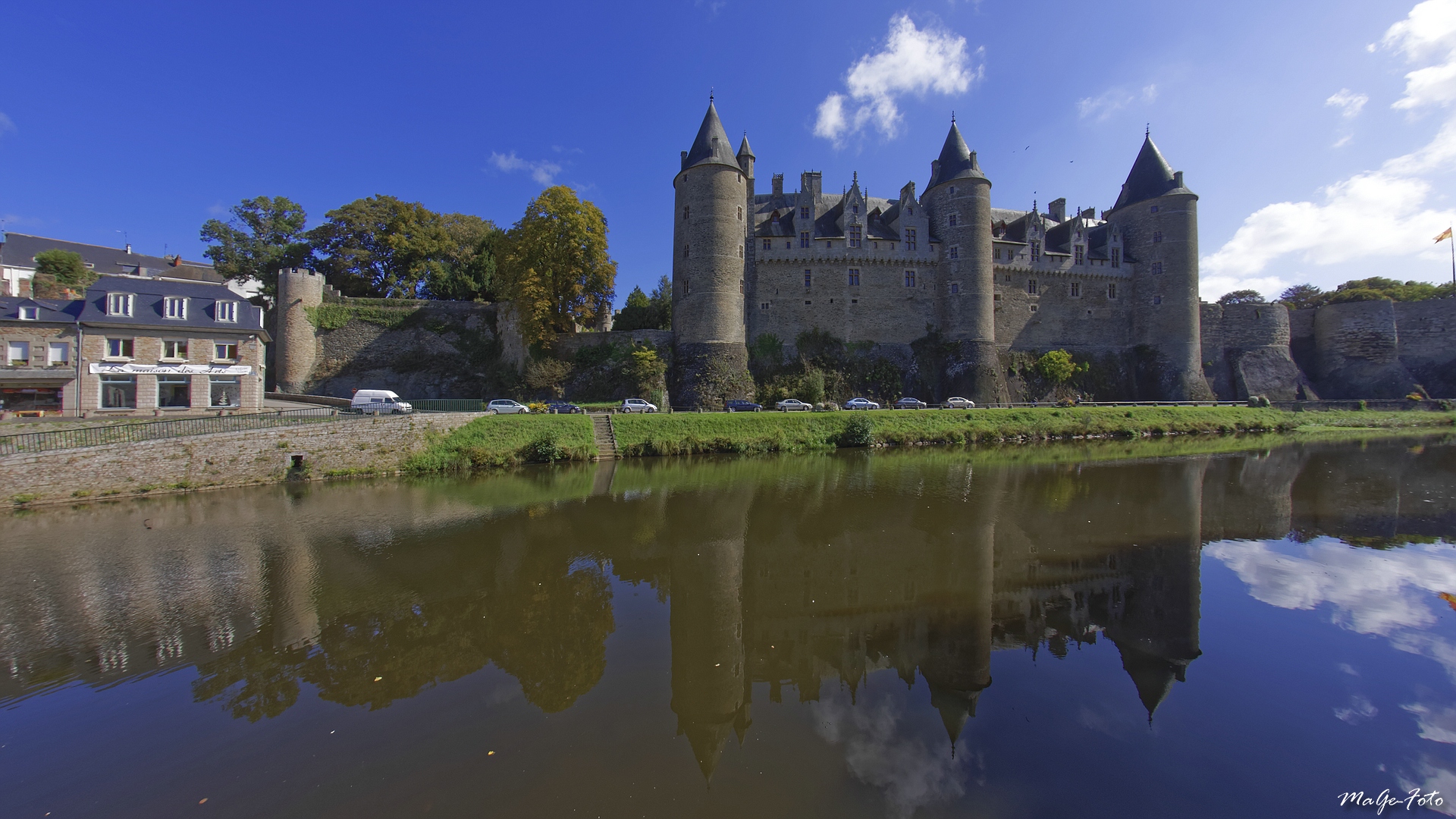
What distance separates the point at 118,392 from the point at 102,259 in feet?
103

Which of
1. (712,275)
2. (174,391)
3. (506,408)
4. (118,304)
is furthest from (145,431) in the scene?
(712,275)

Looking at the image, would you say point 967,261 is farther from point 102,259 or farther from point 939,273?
point 102,259

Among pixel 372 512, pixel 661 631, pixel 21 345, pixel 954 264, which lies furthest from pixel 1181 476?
pixel 21 345

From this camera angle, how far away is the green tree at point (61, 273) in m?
30.7

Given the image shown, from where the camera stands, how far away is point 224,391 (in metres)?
23.8

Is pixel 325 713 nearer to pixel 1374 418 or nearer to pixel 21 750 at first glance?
pixel 21 750

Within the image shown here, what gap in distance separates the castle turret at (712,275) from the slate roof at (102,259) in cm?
3460

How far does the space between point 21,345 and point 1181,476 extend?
4115 cm

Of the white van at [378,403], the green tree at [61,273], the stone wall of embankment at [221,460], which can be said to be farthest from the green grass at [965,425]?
the green tree at [61,273]

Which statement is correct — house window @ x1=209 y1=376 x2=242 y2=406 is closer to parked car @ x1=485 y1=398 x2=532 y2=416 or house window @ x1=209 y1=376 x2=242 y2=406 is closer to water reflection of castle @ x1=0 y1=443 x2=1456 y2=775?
parked car @ x1=485 y1=398 x2=532 y2=416

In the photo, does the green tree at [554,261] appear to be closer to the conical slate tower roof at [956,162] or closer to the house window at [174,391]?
the house window at [174,391]

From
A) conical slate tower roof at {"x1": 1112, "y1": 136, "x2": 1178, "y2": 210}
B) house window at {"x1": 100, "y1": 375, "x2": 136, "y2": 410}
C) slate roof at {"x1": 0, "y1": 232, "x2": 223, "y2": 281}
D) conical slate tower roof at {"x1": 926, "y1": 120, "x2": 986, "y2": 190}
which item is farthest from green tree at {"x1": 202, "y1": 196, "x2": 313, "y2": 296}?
conical slate tower roof at {"x1": 1112, "y1": 136, "x2": 1178, "y2": 210}

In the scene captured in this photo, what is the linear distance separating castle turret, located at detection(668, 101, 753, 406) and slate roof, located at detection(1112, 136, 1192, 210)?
28.3 metres

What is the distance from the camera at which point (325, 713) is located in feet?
17.2
